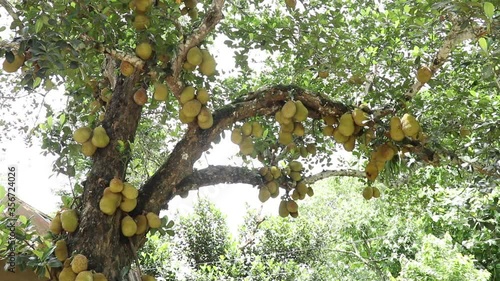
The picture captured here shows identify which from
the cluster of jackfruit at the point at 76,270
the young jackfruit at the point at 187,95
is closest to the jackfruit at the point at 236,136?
the young jackfruit at the point at 187,95

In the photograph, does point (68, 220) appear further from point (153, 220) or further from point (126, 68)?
point (126, 68)

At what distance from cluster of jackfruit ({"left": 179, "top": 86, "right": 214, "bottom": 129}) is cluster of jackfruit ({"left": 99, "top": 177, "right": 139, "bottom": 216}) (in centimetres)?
45

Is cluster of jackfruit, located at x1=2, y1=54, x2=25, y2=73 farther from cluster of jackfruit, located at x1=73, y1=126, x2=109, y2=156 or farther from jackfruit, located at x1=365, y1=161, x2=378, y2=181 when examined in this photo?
jackfruit, located at x1=365, y1=161, x2=378, y2=181

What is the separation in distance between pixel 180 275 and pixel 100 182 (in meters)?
3.90

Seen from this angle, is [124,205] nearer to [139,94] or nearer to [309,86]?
[139,94]

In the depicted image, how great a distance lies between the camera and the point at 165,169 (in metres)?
2.12

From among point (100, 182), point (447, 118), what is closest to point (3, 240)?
point (100, 182)

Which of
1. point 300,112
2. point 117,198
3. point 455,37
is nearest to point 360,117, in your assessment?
point 300,112

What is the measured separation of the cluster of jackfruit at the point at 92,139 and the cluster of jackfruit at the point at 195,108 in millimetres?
379

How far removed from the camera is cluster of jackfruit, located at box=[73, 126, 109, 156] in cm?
203

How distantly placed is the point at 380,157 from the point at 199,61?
39.4 inches

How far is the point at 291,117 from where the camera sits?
2320 mm

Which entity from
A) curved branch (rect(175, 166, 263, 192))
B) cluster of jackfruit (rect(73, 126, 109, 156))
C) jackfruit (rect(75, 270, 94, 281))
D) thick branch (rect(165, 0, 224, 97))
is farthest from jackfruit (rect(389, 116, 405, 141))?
jackfruit (rect(75, 270, 94, 281))

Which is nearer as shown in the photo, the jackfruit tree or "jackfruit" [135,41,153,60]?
the jackfruit tree
